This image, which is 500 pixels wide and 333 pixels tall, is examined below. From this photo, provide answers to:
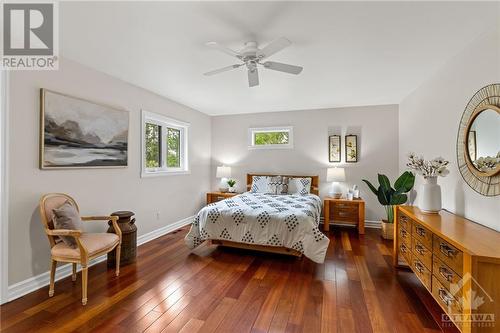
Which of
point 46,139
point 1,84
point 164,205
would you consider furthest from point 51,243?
point 164,205

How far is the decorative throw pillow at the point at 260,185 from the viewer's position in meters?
4.96

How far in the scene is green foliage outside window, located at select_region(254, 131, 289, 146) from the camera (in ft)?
17.4

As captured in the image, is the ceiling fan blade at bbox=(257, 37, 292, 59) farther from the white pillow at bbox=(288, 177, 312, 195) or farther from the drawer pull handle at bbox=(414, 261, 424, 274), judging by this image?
the white pillow at bbox=(288, 177, 312, 195)

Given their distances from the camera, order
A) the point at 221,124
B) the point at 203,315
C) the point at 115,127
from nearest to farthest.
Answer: the point at 203,315 → the point at 115,127 → the point at 221,124

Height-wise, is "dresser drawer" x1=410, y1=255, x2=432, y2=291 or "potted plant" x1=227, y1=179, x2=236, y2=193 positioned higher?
"potted plant" x1=227, y1=179, x2=236, y2=193

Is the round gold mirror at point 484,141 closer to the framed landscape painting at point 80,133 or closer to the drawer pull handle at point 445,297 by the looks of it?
the drawer pull handle at point 445,297

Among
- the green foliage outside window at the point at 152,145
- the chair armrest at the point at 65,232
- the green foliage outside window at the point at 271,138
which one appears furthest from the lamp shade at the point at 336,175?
the chair armrest at the point at 65,232

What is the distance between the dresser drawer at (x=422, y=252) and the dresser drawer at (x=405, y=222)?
0.66ft

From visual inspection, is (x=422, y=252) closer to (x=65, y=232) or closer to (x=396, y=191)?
(x=396, y=191)

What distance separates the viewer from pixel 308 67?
9.30ft

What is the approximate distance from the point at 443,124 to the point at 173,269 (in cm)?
365

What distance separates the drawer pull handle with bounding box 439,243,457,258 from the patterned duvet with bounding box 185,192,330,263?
1.18 metres

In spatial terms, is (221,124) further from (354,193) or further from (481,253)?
(481,253)

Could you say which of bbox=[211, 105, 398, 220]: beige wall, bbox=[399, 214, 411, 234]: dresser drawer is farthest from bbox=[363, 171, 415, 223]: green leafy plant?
bbox=[399, 214, 411, 234]: dresser drawer
